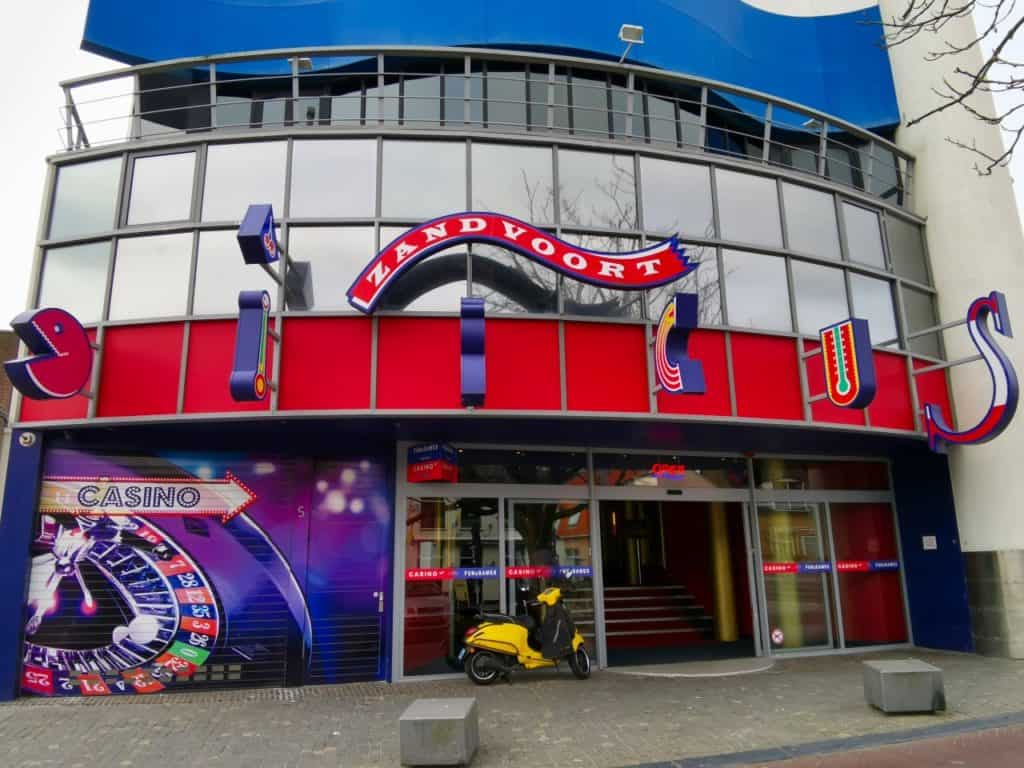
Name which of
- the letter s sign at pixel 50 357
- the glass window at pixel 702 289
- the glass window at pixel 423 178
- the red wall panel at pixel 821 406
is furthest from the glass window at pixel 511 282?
the letter s sign at pixel 50 357

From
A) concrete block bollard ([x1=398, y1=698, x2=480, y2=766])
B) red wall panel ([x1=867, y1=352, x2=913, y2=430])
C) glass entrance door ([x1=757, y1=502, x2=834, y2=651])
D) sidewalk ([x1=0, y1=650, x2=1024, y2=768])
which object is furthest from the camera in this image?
glass entrance door ([x1=757, y1=502, x2=834, y2=651])

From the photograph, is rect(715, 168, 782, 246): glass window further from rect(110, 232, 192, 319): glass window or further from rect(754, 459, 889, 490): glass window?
rect(110, 232, 192, 319): glass window

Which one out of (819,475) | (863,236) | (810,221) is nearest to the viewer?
(810,221)

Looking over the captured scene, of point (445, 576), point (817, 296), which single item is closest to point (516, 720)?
point (445, 576)

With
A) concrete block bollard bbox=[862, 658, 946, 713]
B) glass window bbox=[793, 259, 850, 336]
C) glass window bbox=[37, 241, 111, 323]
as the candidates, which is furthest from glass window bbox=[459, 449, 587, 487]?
glass window bbox=[37, 241, 111, 323]

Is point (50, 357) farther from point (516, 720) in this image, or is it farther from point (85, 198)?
point (516, 720)

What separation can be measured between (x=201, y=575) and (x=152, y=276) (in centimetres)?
434

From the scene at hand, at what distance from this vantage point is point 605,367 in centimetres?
996

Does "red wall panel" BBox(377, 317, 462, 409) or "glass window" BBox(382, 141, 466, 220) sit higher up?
"glass window" BBox(382, 141, 466, 220)

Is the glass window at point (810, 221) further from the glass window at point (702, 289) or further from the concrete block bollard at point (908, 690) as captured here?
the concrete block bollard at point (908, 690)

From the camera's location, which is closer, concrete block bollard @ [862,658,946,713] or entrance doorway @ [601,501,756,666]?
concrete block bollard @ [862,658,946,713]

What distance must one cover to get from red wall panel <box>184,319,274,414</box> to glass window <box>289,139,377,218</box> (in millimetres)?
2001

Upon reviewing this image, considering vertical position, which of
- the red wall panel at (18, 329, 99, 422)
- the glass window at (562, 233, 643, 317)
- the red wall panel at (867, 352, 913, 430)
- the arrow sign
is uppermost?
the glass window at (562, 233, 643, 317)

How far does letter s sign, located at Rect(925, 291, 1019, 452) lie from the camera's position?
10.5 metres
